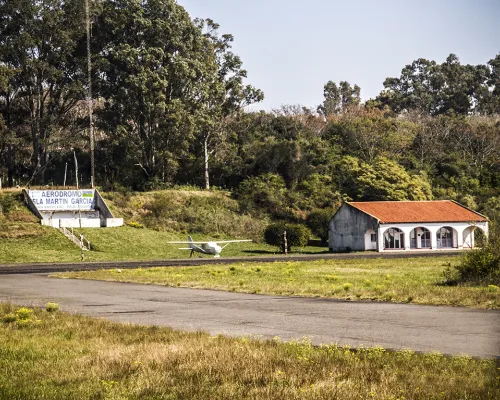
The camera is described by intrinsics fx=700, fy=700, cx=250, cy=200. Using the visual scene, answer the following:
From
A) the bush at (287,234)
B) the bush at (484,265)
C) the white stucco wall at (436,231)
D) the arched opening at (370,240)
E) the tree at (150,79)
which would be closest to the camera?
the bush at (484,265)

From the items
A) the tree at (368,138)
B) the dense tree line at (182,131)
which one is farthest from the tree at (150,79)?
the tree at (368,138)

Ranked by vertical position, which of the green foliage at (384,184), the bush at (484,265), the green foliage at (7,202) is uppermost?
the green foliage at (384,184)

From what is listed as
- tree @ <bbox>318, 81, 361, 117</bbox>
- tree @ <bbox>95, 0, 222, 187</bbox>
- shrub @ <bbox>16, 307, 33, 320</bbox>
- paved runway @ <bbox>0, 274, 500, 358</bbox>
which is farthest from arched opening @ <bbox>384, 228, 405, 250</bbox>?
tree @ <bbox>318, 81, 361, 117</bbox>

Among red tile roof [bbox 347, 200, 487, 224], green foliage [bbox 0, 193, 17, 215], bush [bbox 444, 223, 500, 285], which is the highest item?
green foliage [bbox 0, 193, 17, 215]

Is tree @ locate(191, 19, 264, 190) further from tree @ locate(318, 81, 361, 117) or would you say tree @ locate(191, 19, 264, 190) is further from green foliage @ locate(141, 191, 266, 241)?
tree @ locate(318, 81, 361, 117)

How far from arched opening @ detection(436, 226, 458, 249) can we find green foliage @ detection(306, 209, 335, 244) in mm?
11380

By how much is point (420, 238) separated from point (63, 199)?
35.7 metres

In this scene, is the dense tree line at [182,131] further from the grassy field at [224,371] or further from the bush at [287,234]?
the grassy field at [224,371]

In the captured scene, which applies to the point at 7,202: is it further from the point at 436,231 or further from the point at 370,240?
the point at 436,231

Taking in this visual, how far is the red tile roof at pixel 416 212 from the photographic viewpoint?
68706 mm

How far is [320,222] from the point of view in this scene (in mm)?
75500

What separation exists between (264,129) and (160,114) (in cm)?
2236

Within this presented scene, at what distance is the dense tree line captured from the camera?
72062 millimetres

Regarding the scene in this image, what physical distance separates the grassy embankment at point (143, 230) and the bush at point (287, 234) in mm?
930
